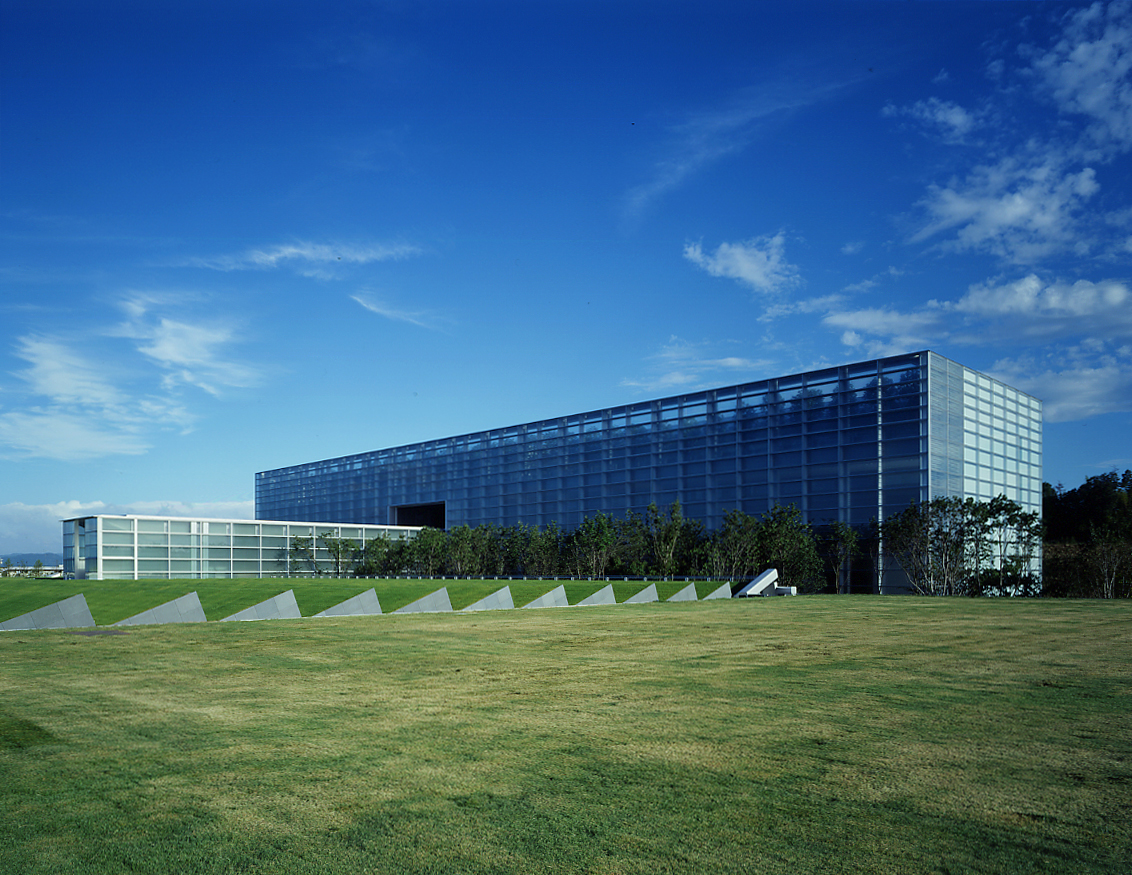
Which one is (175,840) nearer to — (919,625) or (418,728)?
(418,728)

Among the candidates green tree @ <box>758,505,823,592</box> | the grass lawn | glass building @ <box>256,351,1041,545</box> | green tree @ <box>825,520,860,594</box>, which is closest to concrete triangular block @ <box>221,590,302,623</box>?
the grass lawn

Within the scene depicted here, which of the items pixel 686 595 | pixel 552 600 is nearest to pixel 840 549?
pixel 686 595

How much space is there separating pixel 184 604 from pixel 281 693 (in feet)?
51.8

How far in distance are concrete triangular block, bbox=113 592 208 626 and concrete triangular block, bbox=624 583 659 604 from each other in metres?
17.6

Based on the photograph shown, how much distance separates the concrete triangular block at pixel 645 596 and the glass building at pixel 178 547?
31.4 meters

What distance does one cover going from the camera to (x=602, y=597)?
116 ft

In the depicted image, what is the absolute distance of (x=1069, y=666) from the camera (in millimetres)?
12656

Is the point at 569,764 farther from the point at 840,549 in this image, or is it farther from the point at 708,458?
the point at 708,458

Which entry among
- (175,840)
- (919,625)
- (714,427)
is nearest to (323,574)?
(714,427)

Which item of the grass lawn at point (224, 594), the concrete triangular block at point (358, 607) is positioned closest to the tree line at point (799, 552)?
Result: the grass lawn at point (224, 594)

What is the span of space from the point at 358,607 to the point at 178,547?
1525 inches

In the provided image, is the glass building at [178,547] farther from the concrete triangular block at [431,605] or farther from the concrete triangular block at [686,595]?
the concrete triangular block at [686,595]

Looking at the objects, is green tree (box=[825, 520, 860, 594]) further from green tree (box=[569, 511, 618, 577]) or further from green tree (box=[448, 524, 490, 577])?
green tree (box=[448, 524, 490, 577])

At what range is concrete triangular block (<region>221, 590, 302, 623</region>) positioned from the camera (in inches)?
995
